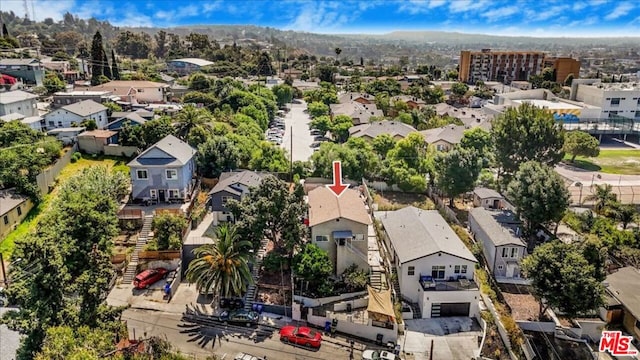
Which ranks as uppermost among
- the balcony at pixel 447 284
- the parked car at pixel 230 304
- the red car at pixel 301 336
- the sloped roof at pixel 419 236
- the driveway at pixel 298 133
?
the driveway at pixel 298 133

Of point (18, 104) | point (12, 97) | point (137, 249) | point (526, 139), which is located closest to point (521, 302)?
point (526, 139)

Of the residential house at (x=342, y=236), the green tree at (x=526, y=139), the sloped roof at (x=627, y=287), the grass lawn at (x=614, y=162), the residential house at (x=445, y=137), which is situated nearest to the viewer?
the sloped roof at (x=627, y=287)

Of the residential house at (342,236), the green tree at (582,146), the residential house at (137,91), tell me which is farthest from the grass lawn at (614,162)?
the residential house at (137,91)

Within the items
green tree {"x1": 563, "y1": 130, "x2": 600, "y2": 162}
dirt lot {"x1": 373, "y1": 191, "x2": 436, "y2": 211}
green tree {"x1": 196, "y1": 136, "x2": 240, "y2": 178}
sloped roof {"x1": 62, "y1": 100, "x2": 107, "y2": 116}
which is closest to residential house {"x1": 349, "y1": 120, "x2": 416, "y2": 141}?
dirt lot {"x1": 373, "y1": 191, "x2": 436, "y2": 211}

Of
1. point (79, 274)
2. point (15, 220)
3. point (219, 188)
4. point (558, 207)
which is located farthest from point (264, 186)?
point (558, 207)

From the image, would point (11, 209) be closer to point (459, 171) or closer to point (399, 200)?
point (399, 200)

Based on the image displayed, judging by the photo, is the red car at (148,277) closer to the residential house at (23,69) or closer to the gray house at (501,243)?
the gray house at (501,243)

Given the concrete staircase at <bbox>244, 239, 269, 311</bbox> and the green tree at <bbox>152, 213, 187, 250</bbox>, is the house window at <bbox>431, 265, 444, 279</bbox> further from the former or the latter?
the green tree at <bbox>152, 213, 187, 250</bbox>
